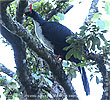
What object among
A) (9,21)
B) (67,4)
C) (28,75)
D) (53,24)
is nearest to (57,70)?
(28,75)

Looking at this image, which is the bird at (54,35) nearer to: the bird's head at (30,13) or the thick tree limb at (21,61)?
the bird's head at (30,13)

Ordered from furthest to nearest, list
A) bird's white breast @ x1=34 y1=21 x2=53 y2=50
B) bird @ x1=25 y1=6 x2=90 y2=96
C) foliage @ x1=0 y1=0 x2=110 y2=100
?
bird's white breast @ x1=34 y1=21 x2=53 y2=50 < bird @ x1=25 y1=6 x2=90 y2=96 < foliage @ x1=0 y1=0 x2=110 y2=100

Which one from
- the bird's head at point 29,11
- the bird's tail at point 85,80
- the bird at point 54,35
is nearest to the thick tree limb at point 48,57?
the bird's tail at point 85,80

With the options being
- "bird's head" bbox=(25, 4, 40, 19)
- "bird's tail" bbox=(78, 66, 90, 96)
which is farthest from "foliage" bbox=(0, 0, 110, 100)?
"bird's head" bbox=(25, 4, 40, 19)

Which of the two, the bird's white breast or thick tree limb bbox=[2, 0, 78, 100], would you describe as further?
the bird's white breast

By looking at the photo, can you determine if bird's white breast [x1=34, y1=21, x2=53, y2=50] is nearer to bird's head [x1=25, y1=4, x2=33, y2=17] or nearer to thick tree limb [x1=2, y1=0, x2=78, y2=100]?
bird's head [x1=25, y1=4, x2=33, y2=17]

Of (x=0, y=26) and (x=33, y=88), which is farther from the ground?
(x=0, y=26)

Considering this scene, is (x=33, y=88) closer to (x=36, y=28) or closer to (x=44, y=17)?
(x=36, y=28)

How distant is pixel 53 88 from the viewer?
234 cm

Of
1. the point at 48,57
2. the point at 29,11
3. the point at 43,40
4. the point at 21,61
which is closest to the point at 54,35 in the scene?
the point at 43,40

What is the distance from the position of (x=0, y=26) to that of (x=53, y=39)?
Result: 42.2 inches

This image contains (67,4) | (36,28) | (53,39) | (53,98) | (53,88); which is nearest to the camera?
(53,98)

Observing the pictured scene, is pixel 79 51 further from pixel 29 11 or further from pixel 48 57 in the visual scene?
pixel 29 11

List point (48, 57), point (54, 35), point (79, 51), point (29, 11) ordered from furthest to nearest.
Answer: point (29, 11)
point (54, 35)
point (48, 57)
point (79, 51)
